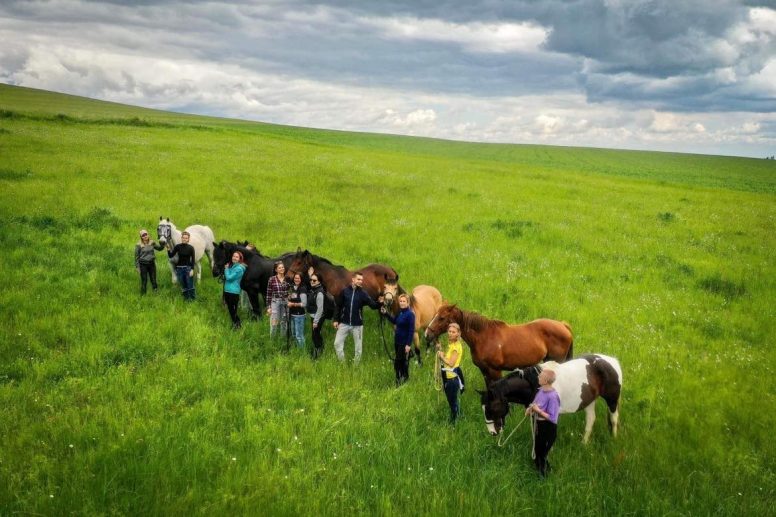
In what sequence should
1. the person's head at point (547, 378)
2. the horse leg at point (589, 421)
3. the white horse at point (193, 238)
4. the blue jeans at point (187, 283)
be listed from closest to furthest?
1. the person's head at point (547, 378)
2. the horse leg at point (589, 421)
3. the blue jeans at point (187, 283)
4. the white horse at point (193, 238)

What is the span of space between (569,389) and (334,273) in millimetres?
5773

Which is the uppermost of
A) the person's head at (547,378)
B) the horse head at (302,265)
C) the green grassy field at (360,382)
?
the horse head at (302,265)

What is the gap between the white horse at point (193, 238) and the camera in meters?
12.5

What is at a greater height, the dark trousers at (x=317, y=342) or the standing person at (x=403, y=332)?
the standing person at (x=403, y=332)

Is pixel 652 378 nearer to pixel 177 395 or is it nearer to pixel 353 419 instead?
pixel 353 419

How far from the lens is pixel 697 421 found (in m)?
7.58

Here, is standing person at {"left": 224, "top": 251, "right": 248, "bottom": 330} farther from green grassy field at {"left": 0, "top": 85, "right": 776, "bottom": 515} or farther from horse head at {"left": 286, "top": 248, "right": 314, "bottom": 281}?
horse head at {"left": 286, "top": 248, "right": 314, "bottom": 281}

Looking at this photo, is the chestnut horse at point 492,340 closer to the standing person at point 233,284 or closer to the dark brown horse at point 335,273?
the dark brown horse at point 335,273

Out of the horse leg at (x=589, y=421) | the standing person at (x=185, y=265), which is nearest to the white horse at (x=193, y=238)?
the standing person at (x=185, y=265)

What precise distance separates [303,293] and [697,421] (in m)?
7.40

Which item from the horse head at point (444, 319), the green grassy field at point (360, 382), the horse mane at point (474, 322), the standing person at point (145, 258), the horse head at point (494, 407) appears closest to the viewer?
the green grassy field at point (360, 382)

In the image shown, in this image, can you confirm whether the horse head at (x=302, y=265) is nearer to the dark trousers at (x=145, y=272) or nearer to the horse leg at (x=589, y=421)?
the dark trousers at (x=145, y=272)

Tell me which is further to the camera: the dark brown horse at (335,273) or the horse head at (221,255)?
the horse head at (221,255)

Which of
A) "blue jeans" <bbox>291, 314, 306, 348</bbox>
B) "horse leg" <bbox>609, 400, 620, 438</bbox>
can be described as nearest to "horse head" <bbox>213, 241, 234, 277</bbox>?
"blue jeans" <bbox>291, 314, 306, 348</bbox>
